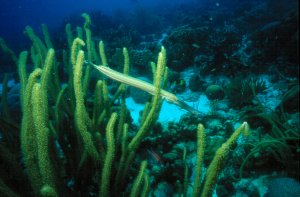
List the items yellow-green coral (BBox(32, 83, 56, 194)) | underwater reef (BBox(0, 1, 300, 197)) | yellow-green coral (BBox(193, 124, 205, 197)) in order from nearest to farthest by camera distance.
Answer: yellow-green coral (BBox(32, 83, 56, 194)), yellow-green coral (BBox(193, 124, 205, 197)), underwater reef (BBox(0, 1, 300, 197))

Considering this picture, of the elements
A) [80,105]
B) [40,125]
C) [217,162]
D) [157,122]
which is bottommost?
[40,125]

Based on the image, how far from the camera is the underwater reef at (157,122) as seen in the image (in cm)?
222

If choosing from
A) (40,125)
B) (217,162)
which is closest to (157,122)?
(217,162)

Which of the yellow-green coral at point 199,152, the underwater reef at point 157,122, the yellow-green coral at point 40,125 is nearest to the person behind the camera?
the yellow-green coral at point 40,125

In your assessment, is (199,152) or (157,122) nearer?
(199,152)

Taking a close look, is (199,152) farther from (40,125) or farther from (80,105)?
(40,125)

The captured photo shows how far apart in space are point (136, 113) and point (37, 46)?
351cm

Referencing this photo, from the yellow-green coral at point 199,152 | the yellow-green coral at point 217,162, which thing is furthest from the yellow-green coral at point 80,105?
the yellow-green coral at point 217,162

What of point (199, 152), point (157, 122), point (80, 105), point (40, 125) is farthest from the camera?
point (157, 122)

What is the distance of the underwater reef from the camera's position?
7.27 ft

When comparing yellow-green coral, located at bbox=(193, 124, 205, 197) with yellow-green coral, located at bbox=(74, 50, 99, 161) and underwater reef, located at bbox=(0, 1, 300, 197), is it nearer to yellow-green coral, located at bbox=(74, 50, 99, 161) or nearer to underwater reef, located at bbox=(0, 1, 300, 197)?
underwater reef, located at bbox=(0, 1, 300, 197)

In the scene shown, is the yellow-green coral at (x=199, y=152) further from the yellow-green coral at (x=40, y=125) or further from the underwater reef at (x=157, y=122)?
the yellow-green coral at (x=40, y=125)

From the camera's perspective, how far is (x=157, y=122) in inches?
215

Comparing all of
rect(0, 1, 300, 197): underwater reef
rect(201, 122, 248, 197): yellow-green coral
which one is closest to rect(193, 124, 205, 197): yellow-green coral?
rect(0, 1, 300, 197): underwater reef
